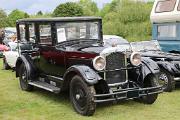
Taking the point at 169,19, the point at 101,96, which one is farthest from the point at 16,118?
the point at 169,19

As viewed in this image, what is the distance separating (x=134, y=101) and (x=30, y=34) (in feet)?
10.7

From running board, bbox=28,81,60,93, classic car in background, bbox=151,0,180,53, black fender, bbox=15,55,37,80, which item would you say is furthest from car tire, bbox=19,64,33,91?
classic car in background, bbox=151,0,180,53

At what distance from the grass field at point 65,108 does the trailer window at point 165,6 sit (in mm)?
4253

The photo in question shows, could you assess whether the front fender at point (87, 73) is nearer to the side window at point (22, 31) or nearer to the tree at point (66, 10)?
the side window at point (22, 31)

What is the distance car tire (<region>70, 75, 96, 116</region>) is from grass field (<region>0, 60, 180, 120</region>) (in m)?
0.14

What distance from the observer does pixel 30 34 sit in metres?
10.3

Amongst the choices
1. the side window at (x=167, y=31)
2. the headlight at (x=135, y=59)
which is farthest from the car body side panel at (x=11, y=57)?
the headlight at (x=135, y=59)

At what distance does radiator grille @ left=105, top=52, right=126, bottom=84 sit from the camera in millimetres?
8141

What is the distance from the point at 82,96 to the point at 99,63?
741 mm

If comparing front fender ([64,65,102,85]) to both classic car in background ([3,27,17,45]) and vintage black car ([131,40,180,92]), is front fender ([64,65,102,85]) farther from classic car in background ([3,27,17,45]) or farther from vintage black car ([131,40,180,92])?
classic car in background ([3,27,17,45])

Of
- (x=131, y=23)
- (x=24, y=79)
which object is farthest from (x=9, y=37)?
(x=24, y=79)

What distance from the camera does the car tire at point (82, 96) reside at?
763cm

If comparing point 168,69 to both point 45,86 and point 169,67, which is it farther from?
point 45,86

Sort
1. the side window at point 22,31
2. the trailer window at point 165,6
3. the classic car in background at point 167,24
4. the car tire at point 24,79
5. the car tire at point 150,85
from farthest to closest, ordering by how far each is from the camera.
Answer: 1. the trailer window at point 165,6
2. the classic car in background at point 167,24
3. the side window at point 22,31
4. the car tire at point 24,79
5. the car tire at point 150,85
